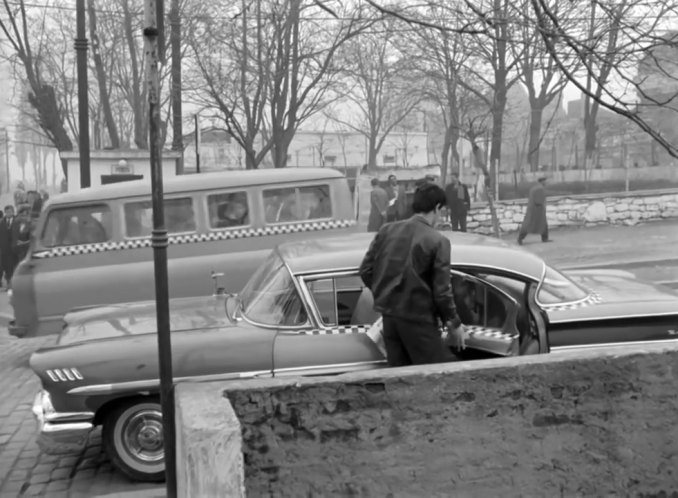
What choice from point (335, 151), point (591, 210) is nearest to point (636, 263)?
point (591, 210)

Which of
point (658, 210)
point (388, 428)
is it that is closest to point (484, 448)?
point (388, 428)

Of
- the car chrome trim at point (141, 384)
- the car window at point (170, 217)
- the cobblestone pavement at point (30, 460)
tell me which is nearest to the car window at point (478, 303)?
the car chrome trim at point (141, 384)

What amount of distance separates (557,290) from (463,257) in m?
0.64

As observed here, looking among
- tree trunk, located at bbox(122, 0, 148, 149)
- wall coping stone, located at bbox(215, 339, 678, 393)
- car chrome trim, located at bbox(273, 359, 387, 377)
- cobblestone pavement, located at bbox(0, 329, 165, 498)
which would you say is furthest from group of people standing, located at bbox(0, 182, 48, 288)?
wall coping stone, located at bbox(215, 339, 678, 393)

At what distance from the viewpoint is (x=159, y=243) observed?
3865 millimetres

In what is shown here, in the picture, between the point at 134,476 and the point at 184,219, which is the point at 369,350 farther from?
the point at 184,219

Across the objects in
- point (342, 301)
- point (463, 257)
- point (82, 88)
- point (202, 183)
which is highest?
point (82, 88)

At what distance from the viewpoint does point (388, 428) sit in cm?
339

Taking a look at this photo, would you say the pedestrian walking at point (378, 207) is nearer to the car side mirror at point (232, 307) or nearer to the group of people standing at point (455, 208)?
the group of people standing at point (455, 208)

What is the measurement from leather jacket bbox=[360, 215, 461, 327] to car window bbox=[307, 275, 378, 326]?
1.26 feet

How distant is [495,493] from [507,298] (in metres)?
1.75

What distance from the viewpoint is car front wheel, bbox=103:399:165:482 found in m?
4.84

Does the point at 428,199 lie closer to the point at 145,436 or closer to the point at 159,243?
the point at 159,243

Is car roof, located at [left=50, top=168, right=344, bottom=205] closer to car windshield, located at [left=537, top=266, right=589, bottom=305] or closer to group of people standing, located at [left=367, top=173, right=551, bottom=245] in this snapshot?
car windshield, located at [left=537, top=266, right=589, bottom=305]
